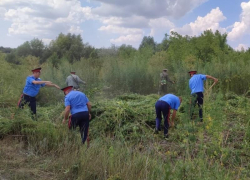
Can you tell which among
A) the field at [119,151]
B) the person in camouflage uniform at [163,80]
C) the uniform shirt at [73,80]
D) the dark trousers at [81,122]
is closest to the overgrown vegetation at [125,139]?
the field at [119,151]

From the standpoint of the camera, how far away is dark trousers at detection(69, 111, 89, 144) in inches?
221

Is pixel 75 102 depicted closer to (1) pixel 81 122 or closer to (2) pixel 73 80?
(1) pixel 81 122

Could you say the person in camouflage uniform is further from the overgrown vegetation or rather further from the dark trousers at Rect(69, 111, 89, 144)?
the dark trousers at Rect(69, 111, 89, 144)

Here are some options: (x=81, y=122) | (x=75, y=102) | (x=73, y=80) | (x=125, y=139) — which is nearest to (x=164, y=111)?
(x=125, y=139)

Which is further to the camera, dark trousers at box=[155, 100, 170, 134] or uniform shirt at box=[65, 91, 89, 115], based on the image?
dark trousers at box=[155, 100, 170, 134]

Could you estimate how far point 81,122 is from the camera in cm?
572

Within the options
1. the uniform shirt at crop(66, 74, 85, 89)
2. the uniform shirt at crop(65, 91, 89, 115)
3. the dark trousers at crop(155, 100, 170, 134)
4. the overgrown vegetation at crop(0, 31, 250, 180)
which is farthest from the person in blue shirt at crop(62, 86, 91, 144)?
the uniform shirt at crop(66, 74, 85, 89)

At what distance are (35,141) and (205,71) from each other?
10.5 m

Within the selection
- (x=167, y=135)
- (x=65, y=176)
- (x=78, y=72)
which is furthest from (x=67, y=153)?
(x=78, y=72)

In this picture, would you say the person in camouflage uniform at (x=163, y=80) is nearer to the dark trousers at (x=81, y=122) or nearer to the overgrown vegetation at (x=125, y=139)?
the overgrown vegetation at (x=125, y=139)

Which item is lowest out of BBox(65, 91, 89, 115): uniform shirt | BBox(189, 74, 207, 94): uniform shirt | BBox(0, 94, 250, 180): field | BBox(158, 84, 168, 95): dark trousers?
BBox(0, 94, 250, 180): field

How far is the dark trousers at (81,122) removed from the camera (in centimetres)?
561

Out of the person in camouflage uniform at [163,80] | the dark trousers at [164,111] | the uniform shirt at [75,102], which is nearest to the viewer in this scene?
the uniform shirt at [75,102]

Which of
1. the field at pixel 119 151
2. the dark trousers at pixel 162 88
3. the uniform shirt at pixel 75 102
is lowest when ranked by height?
the field at pixel 119 151
